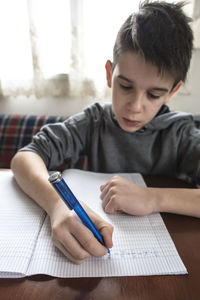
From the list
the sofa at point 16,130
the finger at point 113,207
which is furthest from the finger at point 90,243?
the sofa at point 16,130

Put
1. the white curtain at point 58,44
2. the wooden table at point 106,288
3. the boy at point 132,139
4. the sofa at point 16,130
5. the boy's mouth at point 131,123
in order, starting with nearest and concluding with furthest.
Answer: the wooden table at point 106,288 < the boy at point 132,139 < the boy's mouth at point 131,123 < the white curtain at point 58,44 < the sofa at point 16,130

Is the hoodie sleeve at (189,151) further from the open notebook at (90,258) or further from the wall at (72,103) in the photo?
the wall at (72,103)

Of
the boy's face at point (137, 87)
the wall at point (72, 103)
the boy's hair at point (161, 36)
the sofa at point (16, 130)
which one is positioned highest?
the boy's hair at point (161, 36)

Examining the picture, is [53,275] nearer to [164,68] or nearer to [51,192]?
[51,192]

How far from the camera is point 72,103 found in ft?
4.34

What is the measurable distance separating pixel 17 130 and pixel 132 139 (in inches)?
31.5

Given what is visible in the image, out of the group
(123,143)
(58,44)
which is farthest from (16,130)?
(123,143)

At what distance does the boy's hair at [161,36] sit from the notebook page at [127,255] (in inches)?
15.5

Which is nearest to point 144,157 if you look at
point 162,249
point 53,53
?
point 162,249

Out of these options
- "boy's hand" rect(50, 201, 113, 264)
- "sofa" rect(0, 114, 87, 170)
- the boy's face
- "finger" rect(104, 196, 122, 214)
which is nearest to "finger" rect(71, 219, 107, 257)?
"boy's hand" rect(50, 201, 113, 264)

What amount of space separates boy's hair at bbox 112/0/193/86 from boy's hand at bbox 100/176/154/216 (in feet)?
1.04

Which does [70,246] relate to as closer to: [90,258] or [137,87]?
[90,258]

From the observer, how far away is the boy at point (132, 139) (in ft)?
1.46

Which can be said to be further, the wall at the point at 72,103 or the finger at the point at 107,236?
the wall at the point at 72,103
